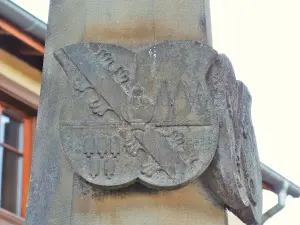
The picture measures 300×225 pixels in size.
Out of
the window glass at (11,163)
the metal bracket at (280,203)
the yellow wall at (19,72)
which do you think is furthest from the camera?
the metal bracket at (280,203)

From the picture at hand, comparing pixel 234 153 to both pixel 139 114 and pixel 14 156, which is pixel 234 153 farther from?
pixel 14 156

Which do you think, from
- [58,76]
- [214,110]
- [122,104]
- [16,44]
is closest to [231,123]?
[214,110]

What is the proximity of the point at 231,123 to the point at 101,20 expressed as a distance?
479 millimetres

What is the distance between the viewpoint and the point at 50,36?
9.79ft

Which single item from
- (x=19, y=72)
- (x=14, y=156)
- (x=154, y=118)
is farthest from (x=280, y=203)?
(x=154, y=118)

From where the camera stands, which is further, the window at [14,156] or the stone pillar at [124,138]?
the window at [14,156]

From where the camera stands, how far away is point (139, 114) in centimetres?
261

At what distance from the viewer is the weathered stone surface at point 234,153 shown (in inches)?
104

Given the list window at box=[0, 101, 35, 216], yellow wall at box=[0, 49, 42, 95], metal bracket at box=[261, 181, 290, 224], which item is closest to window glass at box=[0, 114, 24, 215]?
window at box=[0, 101, 35, 216]

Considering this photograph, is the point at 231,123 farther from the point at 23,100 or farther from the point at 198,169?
the point at 23,100

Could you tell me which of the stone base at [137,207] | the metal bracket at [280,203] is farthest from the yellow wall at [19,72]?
the stone base at [137,207]

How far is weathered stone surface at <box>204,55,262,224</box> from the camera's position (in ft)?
8.66

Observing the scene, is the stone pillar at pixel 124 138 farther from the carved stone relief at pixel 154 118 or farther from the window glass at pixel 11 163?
the window glass at pixel 11 163

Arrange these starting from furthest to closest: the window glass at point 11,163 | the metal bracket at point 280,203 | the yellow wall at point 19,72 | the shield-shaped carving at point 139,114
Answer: the metal bracket at point 280,203 → the window glass at point 11,163 → the yellow wall at point 19,72 → the shield-shaped carving at point 139,114
